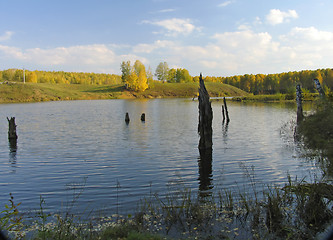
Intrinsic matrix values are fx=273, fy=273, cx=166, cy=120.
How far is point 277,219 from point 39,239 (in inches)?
225

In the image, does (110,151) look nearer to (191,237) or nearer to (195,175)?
(195,175)

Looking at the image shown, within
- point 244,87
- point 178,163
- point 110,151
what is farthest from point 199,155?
point 244,87

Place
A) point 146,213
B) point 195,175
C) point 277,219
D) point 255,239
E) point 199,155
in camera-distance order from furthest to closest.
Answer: point 199,155
point 195,175
point 146,213
point 277,219
point 255,239

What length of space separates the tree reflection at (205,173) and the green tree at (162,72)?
160 m

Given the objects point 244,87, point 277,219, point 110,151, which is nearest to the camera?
point 277,219

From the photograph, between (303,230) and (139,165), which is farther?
(139,165)

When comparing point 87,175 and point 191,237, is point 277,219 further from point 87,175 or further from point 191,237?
point 87,175

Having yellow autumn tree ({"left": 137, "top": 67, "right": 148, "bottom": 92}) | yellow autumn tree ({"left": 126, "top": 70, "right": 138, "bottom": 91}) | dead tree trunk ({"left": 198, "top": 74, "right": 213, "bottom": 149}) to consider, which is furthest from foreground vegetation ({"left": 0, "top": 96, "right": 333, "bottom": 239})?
yellow autumn tree ({"left": 126, "top": 70, "right": 138, "bottom": 91})

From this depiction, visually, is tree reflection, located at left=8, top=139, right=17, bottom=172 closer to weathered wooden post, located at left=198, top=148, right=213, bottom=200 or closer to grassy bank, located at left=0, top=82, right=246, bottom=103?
weathered wooden post, located at left=198, top=148, right=213, bottom=200

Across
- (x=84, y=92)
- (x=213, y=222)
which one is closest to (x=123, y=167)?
(x=213, y=222)

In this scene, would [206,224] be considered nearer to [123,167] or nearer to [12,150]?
[123,167]

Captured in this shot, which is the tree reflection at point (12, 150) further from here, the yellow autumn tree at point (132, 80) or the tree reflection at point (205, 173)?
the yellow autumn tree at point (132, 80)

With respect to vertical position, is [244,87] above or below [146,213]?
above

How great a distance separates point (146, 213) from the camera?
8.16 metres
